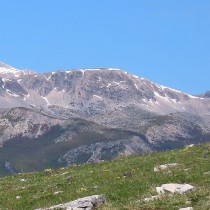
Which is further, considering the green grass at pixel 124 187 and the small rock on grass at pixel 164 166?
the small rock on grass at pixel 164 166

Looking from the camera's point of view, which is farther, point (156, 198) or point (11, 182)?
point (11, 182)

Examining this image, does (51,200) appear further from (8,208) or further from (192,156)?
(192,156)

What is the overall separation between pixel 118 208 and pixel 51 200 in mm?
5874

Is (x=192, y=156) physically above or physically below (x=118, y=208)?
above

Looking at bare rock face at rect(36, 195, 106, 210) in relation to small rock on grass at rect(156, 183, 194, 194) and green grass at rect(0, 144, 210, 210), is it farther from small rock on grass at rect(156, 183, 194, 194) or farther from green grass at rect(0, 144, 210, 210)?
small rock on grass at rect(156, 183, 194, 194)

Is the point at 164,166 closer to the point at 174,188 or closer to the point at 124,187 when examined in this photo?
the point at 124,187

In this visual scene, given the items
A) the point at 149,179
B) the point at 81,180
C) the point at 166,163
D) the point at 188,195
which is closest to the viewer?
the point at 188,195

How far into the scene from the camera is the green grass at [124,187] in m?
17.5

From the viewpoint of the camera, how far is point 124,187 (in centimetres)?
2205

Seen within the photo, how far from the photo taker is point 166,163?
29.0 meters


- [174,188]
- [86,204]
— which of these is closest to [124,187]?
[174,188]

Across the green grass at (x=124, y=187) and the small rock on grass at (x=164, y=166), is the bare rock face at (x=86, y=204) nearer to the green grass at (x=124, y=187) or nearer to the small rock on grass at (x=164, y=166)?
the green grass at (x=124, y=187)

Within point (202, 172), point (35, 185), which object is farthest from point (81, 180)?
point (202, 172)

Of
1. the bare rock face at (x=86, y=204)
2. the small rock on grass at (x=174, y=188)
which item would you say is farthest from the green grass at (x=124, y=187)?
the bare rock face at (x=86, y=204)
